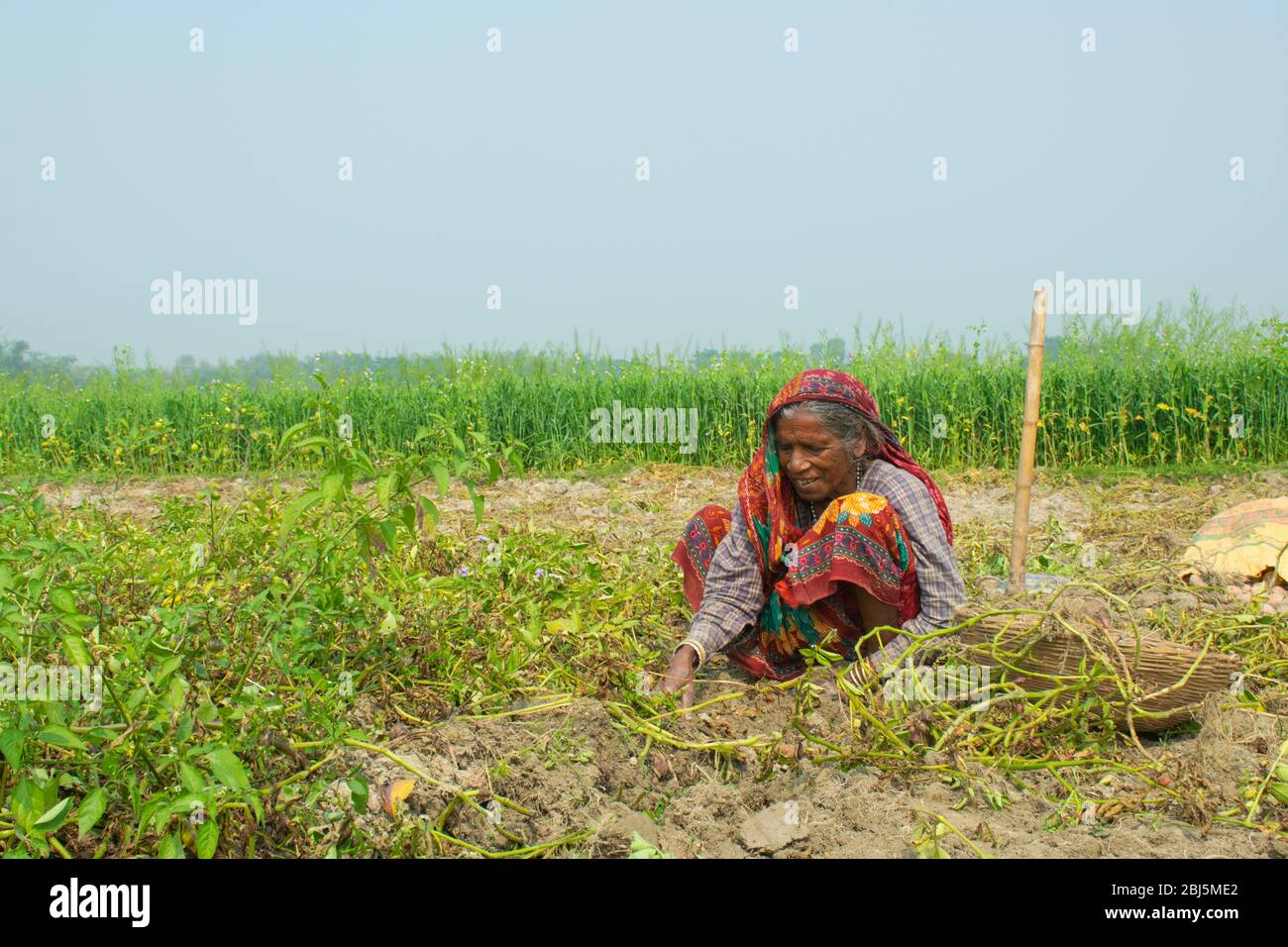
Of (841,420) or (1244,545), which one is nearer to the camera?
(841,420)

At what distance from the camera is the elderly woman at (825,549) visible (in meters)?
2.93

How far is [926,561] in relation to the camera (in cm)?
297

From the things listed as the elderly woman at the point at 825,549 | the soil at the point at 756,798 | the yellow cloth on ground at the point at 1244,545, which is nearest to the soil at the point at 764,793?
the soil at the point at 756,798

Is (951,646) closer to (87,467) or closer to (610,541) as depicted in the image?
(610,541)

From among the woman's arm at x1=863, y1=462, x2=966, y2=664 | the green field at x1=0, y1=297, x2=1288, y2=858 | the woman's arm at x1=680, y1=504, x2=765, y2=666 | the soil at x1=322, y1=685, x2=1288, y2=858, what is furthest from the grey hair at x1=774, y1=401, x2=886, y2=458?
the soil at x1=322, y1=685, x2=1288, y2=858

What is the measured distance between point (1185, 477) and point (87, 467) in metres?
8.25

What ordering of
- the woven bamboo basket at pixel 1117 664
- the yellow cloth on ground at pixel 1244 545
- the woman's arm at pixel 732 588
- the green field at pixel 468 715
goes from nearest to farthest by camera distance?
the green field at pixel 468 715 < the woven bamboo basket at pixel 1117 664 < the woman's arm at pixel 732 588 < the yellow cloth on ground at pixel 1244 545

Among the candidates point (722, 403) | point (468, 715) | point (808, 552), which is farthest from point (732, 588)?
point (722, 403)

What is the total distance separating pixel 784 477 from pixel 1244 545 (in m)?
2.37

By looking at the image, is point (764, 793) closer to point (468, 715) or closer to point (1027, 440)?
point (468, 715)

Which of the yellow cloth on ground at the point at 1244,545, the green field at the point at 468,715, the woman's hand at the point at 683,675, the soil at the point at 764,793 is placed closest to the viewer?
A: the green field at the point at 468,715

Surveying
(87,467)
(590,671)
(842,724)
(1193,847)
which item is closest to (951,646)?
(842,724)

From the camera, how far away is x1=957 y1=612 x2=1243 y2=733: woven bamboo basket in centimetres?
257

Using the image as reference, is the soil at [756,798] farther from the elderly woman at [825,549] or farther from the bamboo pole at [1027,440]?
the bamboo pole at [1027,440]
